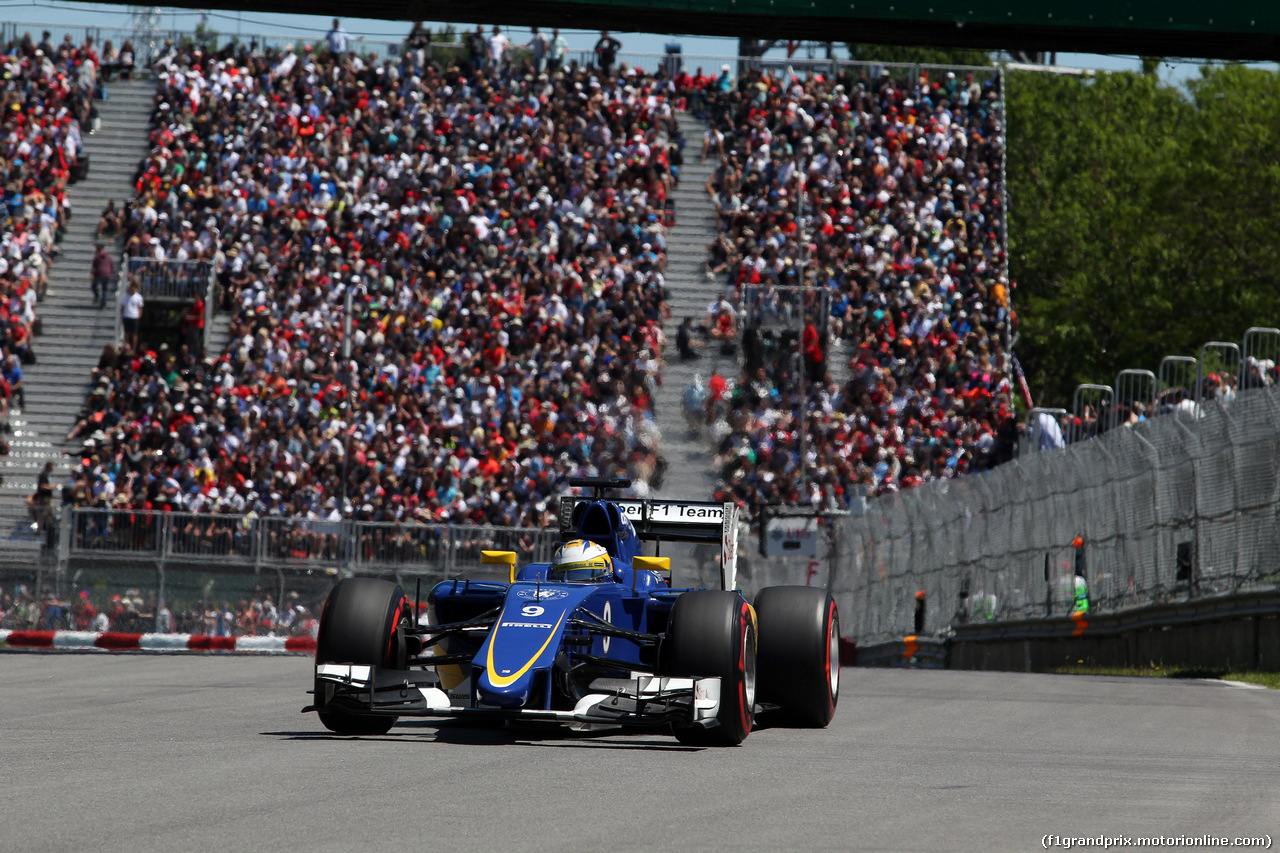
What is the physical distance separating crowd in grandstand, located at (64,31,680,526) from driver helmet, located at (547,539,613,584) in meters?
20.9

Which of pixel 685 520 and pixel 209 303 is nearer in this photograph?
pixel 685 520

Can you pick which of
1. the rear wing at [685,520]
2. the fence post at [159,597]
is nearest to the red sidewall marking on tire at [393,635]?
the rear wing at [685,520]

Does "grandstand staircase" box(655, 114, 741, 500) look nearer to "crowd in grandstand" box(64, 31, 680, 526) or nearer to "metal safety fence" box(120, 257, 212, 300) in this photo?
"crowd in grandstand" box(64, 31, 680, 526)

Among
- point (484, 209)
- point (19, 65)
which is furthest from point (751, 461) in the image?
point (19, 65)

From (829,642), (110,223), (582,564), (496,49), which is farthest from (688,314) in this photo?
(582,564)

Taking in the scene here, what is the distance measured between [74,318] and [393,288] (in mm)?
6457

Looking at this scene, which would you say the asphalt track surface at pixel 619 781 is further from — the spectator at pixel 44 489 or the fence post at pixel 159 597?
the spectator at pixel 44 489

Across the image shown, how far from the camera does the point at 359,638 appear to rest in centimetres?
974

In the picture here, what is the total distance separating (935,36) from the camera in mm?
19500

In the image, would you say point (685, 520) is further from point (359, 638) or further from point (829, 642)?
point (359, 638)

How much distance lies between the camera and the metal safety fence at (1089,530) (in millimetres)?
16812

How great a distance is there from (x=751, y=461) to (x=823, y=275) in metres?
5.52

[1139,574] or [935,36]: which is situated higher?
[935,36]

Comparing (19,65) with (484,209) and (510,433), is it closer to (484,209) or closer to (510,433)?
(484,209)
